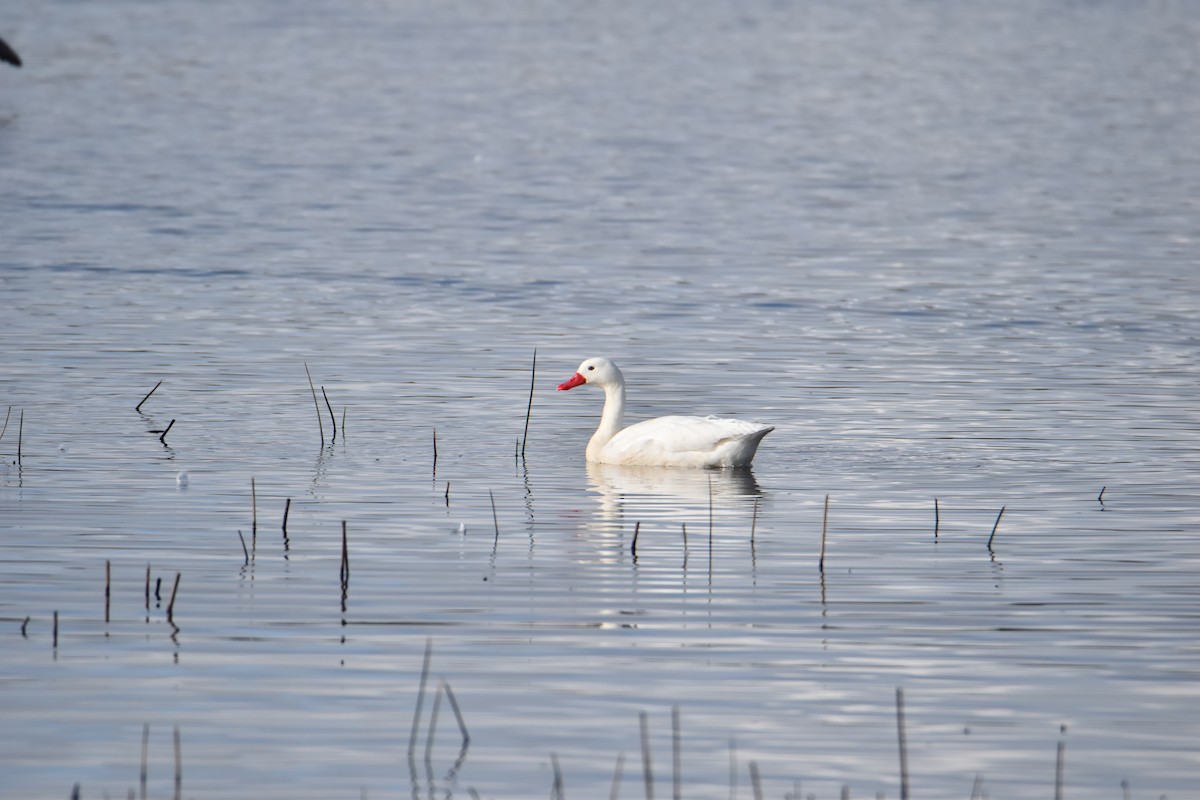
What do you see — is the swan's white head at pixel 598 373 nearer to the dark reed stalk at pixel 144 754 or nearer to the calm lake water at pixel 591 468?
the calm lake water at pixel 591 468

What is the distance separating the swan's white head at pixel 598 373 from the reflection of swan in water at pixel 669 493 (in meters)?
1.02

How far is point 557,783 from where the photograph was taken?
748 cm

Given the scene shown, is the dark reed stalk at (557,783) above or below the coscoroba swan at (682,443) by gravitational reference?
below

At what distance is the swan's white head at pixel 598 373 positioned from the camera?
16.8m

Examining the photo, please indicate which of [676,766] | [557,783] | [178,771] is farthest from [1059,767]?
[178,771]

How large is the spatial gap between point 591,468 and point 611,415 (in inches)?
35.3

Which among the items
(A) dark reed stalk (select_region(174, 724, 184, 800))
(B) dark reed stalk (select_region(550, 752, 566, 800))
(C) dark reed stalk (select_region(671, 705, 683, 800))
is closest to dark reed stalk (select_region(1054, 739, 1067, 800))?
(C) dark reed stalk (select_region(671, 705, 683, 800))

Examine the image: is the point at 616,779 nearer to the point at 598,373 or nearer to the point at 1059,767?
the point at 1059,767

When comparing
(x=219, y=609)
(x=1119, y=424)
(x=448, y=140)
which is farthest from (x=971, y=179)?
(x=219, y=609)

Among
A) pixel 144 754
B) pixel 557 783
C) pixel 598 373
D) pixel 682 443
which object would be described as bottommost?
pixel 557 783

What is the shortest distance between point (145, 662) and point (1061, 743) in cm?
417

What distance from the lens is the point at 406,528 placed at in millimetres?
12867

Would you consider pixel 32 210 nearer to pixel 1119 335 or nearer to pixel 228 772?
pixel 1119 335

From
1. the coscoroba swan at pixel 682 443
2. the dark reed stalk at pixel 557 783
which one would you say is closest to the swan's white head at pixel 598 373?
the coscoroba swan at pixel 682 443
